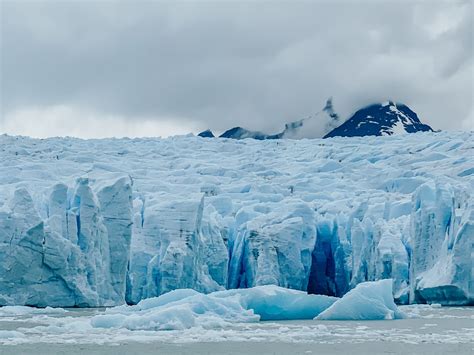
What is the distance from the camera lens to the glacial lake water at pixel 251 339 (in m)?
12.1

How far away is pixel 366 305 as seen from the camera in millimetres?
17734

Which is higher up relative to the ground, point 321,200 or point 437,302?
point 321,200

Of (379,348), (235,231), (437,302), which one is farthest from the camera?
(235,231)

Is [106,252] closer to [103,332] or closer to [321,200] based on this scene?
[103,332]

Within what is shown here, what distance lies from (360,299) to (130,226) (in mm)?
10645

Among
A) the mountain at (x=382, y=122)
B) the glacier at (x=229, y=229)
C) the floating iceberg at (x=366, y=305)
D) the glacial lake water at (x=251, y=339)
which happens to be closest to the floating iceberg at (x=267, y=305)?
the floating iceberg at (x=366, y=305)

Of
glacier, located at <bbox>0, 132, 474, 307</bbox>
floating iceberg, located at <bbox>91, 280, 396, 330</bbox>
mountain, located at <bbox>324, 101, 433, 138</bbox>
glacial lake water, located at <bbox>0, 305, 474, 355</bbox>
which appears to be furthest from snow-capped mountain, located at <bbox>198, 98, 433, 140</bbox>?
glacial lake water, located at <bbox>0, 305, 474, 355</bbox>

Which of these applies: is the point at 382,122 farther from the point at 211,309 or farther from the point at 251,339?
the point at 251,339

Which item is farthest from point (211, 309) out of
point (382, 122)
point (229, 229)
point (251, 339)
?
point (382, 122)

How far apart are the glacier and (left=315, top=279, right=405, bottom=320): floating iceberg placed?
17.6 feet

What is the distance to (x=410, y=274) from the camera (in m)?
26.2

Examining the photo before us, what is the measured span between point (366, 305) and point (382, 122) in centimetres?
5644

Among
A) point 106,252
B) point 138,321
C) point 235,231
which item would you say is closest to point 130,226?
point 106,252

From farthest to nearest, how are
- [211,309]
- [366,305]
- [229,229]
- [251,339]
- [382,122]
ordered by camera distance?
[382,122] < [229,229] < [366,305] < [211,309] < [251,339]
